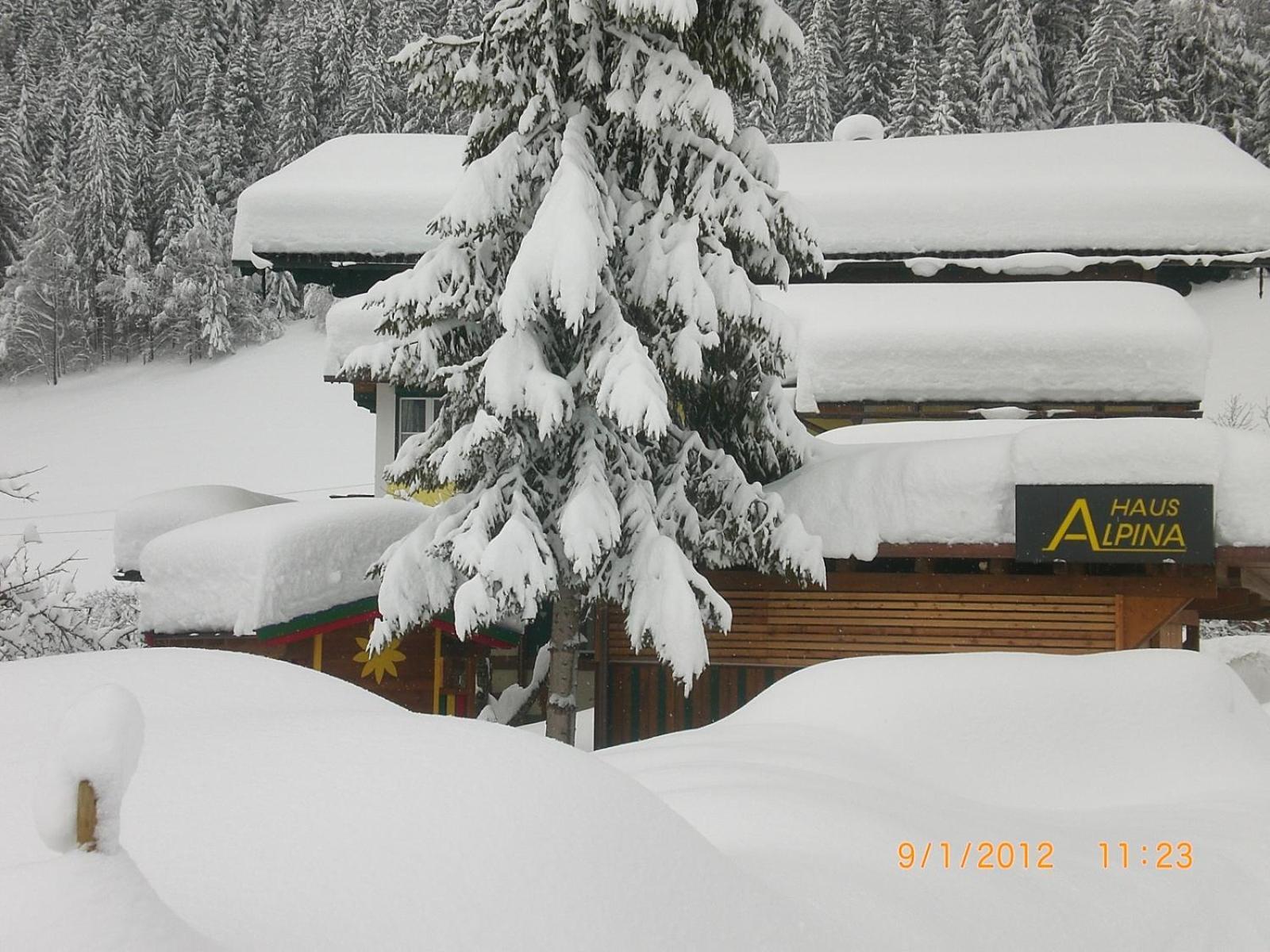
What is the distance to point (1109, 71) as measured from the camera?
40.1 m

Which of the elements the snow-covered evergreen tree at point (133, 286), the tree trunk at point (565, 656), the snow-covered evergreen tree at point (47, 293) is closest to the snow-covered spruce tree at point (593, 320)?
the tree trunk at point (565, 656)

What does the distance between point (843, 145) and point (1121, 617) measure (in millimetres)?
11958

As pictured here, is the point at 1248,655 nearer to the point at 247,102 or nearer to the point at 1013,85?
the point at 1013,85

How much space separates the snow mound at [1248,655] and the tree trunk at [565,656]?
10.2 m

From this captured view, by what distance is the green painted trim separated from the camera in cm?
1074

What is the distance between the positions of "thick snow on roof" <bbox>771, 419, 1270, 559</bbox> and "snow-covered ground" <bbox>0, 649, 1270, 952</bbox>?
3407 mm

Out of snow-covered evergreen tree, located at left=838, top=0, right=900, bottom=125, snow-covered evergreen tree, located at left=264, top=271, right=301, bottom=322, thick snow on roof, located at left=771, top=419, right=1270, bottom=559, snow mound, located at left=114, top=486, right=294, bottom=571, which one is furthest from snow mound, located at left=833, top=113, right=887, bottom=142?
snow-covered evergreen tree, located at left=264, top=271, right=301, bottom=322

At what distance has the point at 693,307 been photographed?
852 cm

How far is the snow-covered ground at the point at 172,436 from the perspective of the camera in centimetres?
3725

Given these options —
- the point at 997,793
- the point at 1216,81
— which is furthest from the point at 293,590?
the point at 1216,81

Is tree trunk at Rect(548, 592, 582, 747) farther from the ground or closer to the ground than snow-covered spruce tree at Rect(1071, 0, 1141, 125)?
closer to the ground

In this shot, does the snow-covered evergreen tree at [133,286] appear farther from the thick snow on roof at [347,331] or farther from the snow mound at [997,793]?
the snow mound at [997,793]

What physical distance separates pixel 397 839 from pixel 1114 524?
857 centimetres
